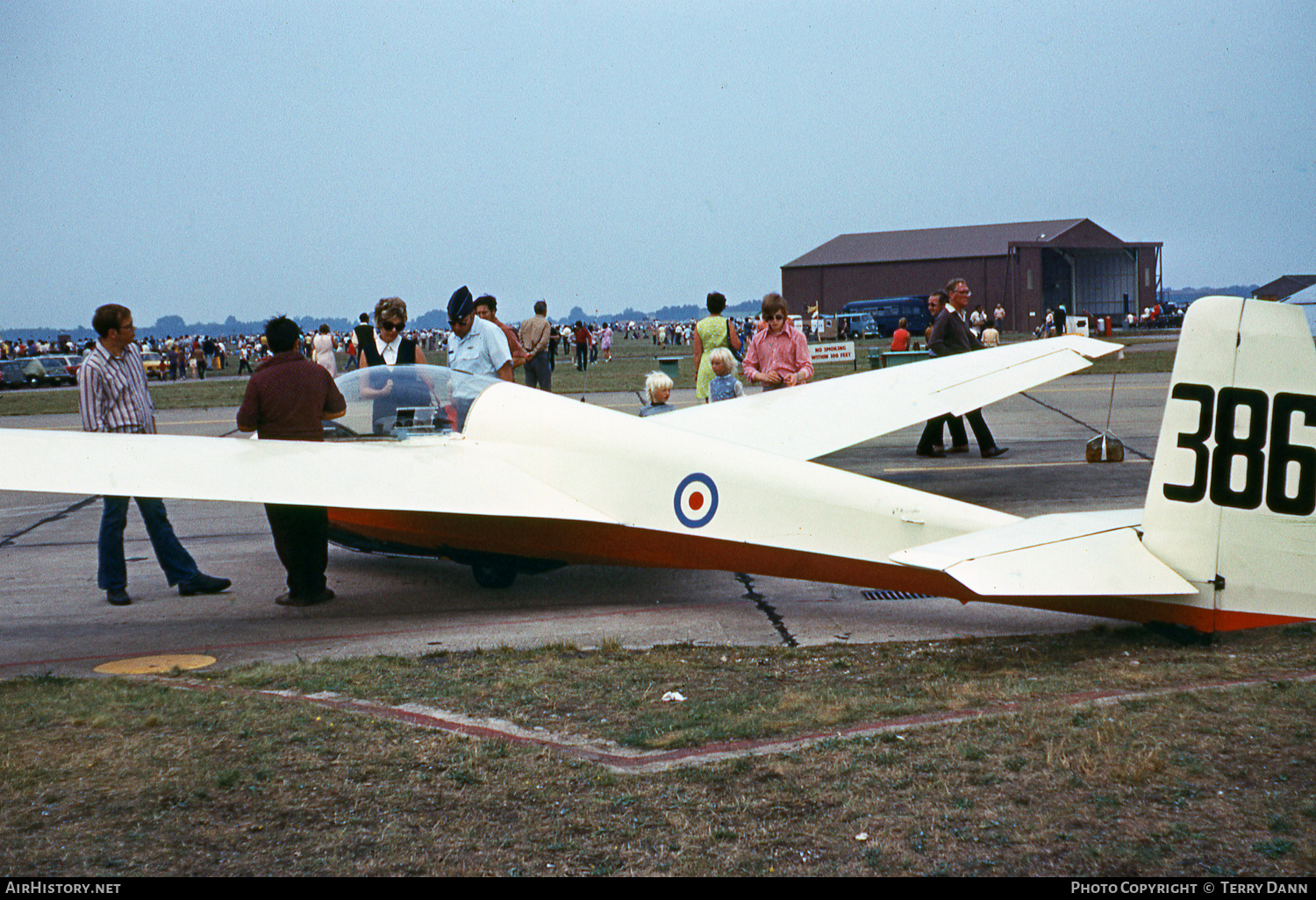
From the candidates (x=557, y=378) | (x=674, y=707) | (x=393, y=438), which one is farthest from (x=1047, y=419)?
(x=557, y=378)

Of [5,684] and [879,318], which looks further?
[879,318]

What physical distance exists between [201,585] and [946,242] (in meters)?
76.5

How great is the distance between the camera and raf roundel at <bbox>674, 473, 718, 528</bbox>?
668 cm

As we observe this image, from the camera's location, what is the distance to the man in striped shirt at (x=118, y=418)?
7.58 m

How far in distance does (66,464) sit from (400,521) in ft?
7.14

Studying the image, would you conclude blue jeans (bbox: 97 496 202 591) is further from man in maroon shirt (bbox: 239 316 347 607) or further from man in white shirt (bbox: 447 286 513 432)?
man in white shirt (bbox: 447 286 513 432)

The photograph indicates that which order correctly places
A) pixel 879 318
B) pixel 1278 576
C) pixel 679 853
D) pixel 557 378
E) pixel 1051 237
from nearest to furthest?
pixel 679 853 → pixel 1278 576 → pixel 557 378 → pixel 879 318 → pixel 1051 237

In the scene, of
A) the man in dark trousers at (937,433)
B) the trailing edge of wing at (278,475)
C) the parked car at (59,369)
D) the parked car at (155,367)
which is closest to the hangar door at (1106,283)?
the parked car at (155,367)

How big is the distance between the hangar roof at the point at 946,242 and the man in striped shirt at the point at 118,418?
2837 inches

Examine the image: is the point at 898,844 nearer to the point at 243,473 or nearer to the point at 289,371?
the point at 243,473

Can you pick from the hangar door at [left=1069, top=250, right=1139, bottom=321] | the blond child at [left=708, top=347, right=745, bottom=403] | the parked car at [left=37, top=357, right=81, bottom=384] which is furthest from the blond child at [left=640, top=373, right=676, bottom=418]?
the hangar door at [left=1069, top=250, right=1139, bottom=321]

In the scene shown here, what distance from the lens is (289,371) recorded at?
7.49 meters

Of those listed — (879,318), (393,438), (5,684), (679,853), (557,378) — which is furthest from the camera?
(879,318)

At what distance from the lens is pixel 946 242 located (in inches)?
3081
